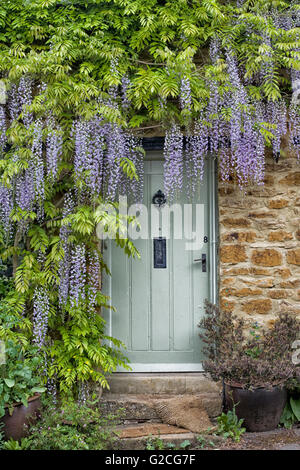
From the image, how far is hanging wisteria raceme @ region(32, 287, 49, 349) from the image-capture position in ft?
10.9

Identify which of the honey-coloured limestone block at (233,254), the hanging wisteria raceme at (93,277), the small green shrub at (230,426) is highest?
the honey-coloured limestone block at (233,254)

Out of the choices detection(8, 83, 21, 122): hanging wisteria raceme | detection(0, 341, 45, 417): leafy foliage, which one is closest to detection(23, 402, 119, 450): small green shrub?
detection(0, 341, 45, 417): leafy foliage

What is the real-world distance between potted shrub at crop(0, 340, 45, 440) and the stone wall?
5.30ft

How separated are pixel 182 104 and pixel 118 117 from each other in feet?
1.63

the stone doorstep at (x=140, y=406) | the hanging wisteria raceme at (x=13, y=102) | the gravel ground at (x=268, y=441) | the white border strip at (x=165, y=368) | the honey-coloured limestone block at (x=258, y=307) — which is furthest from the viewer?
the white border strip at (x=165, y=368)

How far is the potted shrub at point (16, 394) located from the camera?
9.24 feet

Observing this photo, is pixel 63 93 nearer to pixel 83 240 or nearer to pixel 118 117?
pixel 118 117

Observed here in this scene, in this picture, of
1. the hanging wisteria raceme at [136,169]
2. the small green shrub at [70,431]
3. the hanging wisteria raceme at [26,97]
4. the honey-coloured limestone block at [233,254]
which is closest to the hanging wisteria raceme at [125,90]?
the hanging wisteria raceme at [136,169]

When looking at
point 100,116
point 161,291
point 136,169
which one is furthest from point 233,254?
point 100,116

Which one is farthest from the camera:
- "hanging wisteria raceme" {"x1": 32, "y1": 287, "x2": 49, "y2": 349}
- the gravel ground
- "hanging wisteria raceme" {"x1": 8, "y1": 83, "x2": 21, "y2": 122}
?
"hanging wisteria raceme" {"x1": 8, "y1": 83, "x2": 21, "y2": 122}

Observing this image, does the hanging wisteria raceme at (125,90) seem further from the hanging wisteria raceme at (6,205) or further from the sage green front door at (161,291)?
the hanging wisteria raceme at (6,205)

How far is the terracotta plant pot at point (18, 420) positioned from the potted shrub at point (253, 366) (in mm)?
1238

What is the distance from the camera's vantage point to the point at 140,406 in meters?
3.59

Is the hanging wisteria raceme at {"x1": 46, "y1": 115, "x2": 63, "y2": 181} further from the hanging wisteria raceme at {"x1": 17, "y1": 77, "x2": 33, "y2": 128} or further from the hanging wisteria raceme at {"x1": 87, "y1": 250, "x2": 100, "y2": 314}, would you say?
the hanging wisteria raceme at {"x1": 87, "y1": 250, "x2": 100, "y2": 314}
